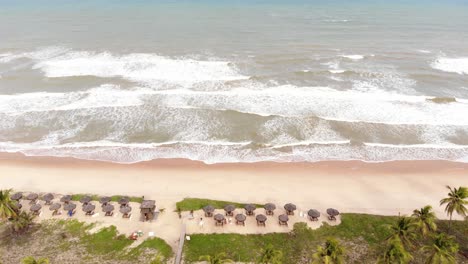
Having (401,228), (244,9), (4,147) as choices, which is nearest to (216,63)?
(4,147)

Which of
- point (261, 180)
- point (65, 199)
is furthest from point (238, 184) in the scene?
point (65, 199)

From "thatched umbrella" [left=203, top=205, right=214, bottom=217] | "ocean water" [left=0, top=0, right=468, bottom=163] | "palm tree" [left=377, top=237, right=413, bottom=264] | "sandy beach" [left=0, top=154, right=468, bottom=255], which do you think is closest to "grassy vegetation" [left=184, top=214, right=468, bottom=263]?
"sandy beach" [left=0, top=154, right=468, bottom=255]

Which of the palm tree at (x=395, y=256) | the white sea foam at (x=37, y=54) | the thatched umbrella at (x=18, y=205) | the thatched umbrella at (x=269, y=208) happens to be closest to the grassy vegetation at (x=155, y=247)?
the thatched umbrella at (x=269, y=208)

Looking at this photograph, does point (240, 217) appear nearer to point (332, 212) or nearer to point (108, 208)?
point (332, 212)

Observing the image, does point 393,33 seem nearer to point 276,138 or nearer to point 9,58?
point 276,138

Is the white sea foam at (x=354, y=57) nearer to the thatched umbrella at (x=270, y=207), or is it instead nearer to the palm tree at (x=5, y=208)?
the thatched umbrella at (x=270, y=207)

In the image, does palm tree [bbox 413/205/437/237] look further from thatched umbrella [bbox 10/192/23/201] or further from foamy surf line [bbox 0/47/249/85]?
foamy surf line [bbox 0/47/249/85]
